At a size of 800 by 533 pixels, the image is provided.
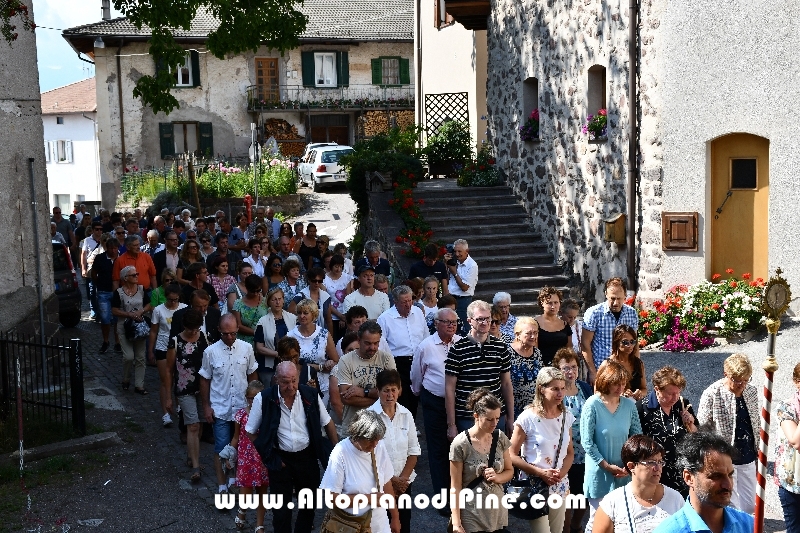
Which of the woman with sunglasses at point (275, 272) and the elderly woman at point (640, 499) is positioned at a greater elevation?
the woman with sunglasses at point (275, 272)

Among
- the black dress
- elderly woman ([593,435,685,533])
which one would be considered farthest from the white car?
elderly woman ([593,435,685,533])

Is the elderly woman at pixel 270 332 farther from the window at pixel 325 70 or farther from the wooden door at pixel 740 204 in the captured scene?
the window at pixel 325 70

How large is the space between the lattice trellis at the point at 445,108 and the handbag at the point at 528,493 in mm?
17835

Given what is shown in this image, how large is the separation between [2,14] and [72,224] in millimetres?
14676

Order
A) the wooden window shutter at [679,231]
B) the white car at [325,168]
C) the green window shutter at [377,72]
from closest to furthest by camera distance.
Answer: the wooden window shutter at [679,231] → the white car at [325,168] → the green window shutter at [377,72]

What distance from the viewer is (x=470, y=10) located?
21.1 meters

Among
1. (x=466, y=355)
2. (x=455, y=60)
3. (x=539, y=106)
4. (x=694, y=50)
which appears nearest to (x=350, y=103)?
(x=455, y=60)

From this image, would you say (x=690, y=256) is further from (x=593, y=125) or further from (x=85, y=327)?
(x=85, y=327)

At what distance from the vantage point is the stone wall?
15.7 metres

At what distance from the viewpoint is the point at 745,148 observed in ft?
46.1

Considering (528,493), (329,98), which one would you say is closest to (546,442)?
(528,493)

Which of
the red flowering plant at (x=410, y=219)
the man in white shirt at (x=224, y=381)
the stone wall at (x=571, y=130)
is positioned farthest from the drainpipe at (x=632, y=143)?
the man in white shirt at (x=224, y=381)

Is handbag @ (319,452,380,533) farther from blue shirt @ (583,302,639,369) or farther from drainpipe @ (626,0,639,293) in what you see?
drainpipe @ (626,0,639,293)

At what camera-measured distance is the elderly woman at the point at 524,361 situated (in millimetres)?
8664
